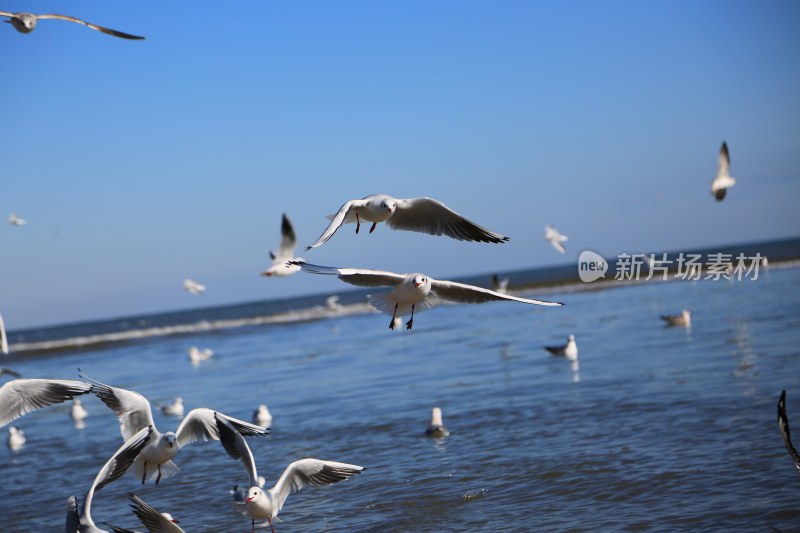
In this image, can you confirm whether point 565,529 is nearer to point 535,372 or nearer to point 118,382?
point 535,372

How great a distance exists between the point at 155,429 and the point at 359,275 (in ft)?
6.71

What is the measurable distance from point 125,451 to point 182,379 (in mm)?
13895

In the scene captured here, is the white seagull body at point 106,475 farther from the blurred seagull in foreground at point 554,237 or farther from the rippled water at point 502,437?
the blurred seagull in foreground at point 554,237

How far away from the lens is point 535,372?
588 inches

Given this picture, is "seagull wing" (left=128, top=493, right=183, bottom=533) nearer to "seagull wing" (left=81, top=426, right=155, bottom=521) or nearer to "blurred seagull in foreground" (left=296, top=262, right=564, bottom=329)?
"seagull wing" (left=81, top=426, right=155, bottom=521)

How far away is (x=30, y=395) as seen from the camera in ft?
25.7

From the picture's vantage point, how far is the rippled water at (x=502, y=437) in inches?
292

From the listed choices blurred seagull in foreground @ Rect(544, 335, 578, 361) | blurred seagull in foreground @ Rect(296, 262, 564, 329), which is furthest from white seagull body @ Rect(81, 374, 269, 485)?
blurred seagull in foreground @ Rect(544, 335, 578, 361)

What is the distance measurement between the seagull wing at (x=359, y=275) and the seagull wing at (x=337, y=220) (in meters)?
0.18

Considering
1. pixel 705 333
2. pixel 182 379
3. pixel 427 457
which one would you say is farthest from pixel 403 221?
pixel 182 379

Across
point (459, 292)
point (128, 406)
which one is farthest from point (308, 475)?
point (459, 292)

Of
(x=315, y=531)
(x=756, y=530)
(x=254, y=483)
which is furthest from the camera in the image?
(x=315, y=531)

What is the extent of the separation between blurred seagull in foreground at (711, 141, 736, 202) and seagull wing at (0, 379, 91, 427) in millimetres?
11587

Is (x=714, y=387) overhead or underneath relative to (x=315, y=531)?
overhead
